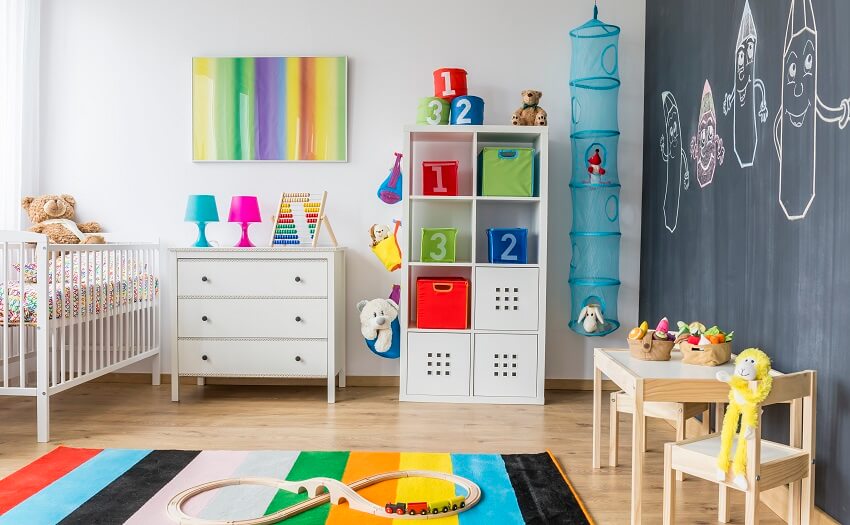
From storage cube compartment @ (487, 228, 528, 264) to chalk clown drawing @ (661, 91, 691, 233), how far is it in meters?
0.68

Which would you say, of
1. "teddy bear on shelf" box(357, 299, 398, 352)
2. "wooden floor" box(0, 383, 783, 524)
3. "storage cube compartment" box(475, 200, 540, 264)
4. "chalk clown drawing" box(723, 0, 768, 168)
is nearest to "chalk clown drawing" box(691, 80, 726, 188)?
"chalk clown drawing" box(723, 0, 768, 168)

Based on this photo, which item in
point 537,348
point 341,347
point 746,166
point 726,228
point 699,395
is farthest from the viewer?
point 341,347

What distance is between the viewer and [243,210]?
337 cm

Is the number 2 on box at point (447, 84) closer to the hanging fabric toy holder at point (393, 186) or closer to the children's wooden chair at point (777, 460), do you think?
the hanging fabric toy holder at point (393, 186)

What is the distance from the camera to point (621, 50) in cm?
356

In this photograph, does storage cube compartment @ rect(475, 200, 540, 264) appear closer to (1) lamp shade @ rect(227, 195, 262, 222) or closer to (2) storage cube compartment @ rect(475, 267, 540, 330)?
(2) storage cube compartment @ rect(475, 267, 540, 330)

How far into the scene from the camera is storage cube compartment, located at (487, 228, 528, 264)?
3301mm

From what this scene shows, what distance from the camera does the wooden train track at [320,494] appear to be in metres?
1.81

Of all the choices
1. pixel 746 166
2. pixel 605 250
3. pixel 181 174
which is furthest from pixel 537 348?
pixel 181 174

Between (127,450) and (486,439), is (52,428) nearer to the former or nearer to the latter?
(127,450)

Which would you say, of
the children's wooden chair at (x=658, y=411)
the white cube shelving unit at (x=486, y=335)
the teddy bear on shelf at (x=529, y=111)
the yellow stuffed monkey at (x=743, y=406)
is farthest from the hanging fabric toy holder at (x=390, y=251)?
the yellow stuffed monkey at (x=743, y=406)

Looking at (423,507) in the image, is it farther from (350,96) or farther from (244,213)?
(350,96)

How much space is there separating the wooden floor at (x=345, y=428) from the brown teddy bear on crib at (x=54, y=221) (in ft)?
2.63

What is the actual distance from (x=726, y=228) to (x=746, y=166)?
0.26 m
